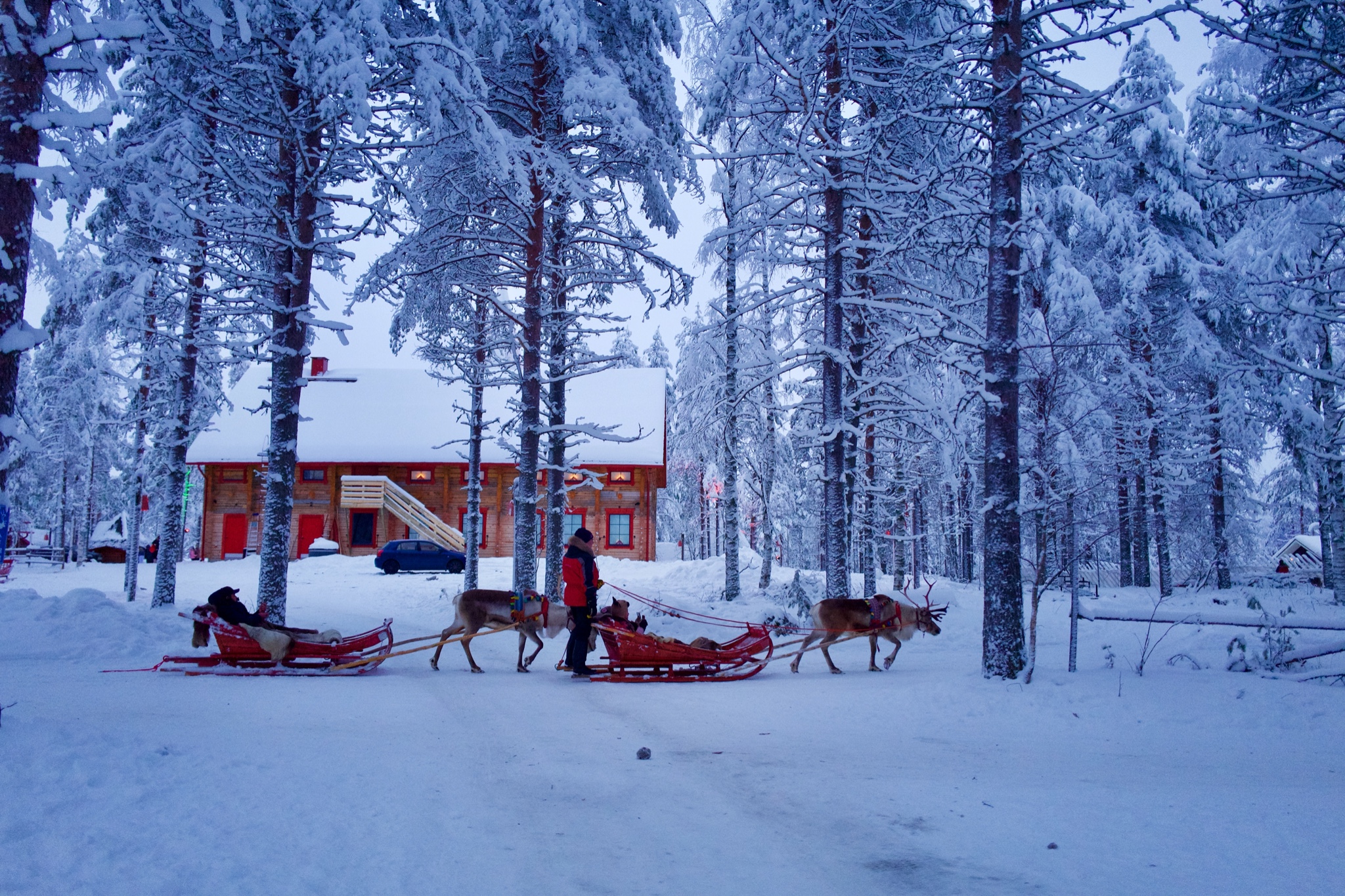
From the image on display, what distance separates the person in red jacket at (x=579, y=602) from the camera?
9984mm

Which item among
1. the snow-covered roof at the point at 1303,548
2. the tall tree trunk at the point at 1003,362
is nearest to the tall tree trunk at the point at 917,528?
the tall tree trunk at the point at 1003,362

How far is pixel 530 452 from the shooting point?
14.3 m

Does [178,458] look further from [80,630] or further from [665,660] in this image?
[665,660]

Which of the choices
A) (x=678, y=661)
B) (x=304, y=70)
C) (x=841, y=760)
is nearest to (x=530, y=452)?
(x=678, y=661)

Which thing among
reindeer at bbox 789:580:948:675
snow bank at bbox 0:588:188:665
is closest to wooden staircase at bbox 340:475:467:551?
snow bank at bbox 0:588:188:665

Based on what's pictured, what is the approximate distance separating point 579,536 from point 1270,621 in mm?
8810

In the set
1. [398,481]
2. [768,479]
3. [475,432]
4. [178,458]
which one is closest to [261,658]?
[475,432]

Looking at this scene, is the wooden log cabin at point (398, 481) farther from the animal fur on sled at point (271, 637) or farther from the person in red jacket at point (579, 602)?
the animal fur on sled at point (271, 637)

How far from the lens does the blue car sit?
30.2 meters

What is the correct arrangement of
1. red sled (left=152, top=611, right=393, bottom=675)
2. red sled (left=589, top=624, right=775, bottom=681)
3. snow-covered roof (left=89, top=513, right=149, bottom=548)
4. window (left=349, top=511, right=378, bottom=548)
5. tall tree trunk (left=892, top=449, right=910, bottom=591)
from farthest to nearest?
snow-covered roof (left=89, top=513, right=149, bottom=548) → window (left=349, top=511, right=378, bottom=548) → tall tree trunk (left=892, top=449, right=910, bottom=591) → red sled (left=589, top=624, right=775, bottom=681) → red sled (left=152, top=611, right=393, bottom=675)

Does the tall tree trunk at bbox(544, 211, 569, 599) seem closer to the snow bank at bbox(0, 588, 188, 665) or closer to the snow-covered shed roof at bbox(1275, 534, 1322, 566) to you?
the snow bank at bbox(0, 588, 188, 665)

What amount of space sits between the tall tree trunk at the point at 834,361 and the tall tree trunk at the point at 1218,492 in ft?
47.0

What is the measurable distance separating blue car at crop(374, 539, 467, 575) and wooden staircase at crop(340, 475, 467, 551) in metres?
2.12

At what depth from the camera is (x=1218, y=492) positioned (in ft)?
73.6
